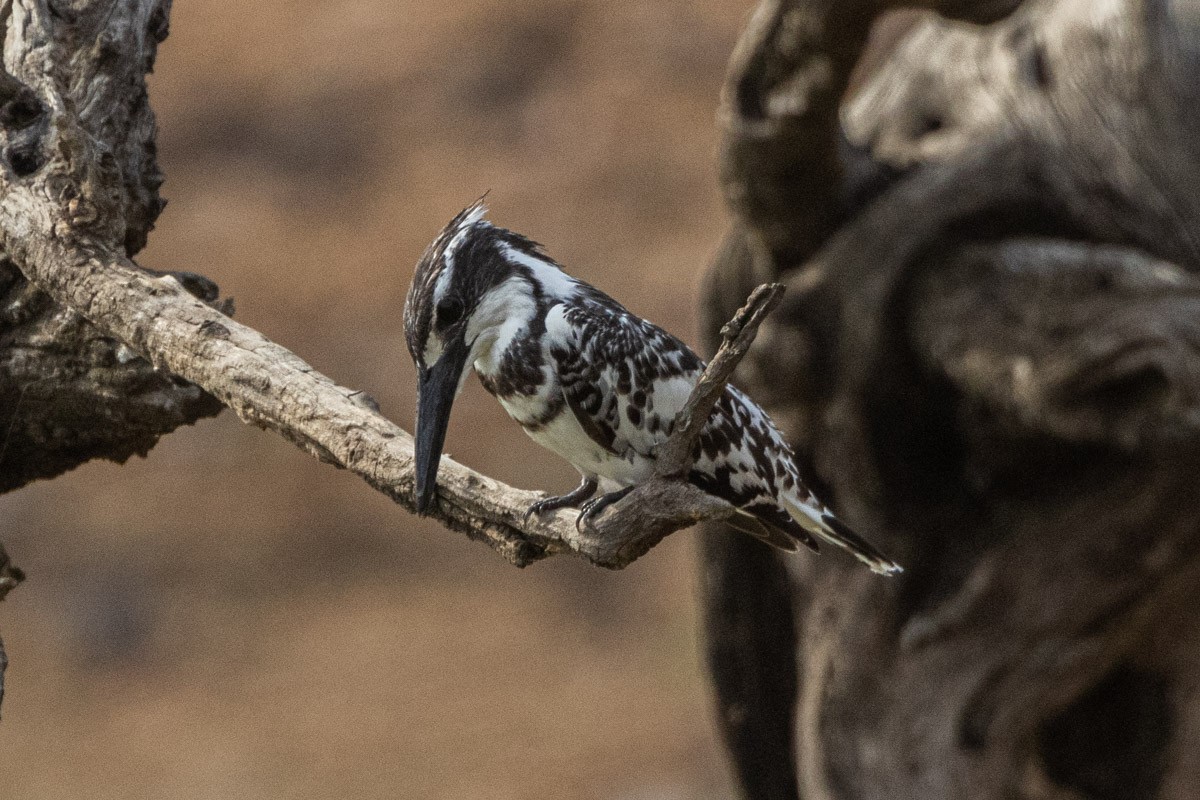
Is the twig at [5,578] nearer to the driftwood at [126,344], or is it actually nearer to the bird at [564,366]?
the driftwood at [126,344]

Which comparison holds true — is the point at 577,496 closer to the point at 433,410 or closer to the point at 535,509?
the point at 433,410

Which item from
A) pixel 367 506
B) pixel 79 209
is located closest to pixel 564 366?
pixel 79 209

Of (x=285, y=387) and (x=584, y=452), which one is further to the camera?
(x=584, y=452)

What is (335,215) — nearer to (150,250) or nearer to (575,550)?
(150,250)

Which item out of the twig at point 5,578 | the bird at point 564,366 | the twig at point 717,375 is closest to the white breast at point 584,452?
the bird at point 564,366

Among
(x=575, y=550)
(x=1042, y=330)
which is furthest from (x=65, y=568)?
(x=575, y=550)

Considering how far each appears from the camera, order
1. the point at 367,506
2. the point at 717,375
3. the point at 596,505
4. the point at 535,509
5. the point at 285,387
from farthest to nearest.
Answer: the point at 367,506
the point at 596,505
the point at 285,387
the point at 535,509
the point at 717,375

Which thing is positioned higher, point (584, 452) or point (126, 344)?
point (126, 344)
